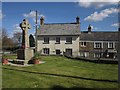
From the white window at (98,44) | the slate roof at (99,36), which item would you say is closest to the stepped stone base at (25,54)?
the slate roof at (99,36)

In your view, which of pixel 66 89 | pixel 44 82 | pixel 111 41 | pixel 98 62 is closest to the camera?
pixel 66 89

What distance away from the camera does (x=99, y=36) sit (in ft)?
156

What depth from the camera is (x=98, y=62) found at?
71.5 ft

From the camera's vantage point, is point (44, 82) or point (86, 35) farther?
point (86, 35)

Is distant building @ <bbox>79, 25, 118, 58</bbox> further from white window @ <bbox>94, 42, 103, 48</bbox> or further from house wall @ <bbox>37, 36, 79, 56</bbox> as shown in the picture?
house wall @ <bbox>37, 36, 79, 56</bbox>

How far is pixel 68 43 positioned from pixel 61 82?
120ft

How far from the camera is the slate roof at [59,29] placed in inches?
1844

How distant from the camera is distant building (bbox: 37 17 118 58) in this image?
1827 inches

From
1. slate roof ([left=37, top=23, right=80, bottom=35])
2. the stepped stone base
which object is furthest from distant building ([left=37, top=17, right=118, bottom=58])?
the stepped stone base

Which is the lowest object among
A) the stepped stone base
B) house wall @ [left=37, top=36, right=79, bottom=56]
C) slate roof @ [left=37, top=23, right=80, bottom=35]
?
the stepped stone base

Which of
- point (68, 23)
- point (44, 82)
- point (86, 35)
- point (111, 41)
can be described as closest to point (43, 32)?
point (68, 23)

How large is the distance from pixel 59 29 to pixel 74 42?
4.91m

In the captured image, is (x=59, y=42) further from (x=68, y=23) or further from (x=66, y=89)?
(x=66, y=89)

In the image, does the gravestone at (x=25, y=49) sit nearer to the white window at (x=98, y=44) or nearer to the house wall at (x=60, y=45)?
the house wall at (x=60, y=45)
